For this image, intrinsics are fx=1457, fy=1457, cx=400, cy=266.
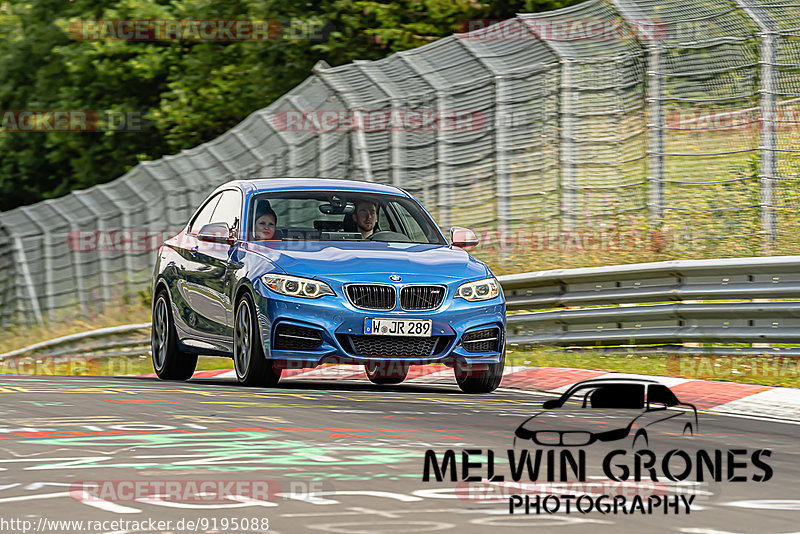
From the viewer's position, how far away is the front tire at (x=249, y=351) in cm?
1064

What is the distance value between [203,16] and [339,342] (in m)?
25.9

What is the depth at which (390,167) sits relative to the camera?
18.4m

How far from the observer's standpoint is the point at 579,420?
902 cm

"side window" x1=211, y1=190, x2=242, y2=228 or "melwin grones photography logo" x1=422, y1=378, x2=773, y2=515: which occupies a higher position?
"side window" x1=211, y1=190, x2=242, y2=228

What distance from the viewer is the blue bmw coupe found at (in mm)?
10383

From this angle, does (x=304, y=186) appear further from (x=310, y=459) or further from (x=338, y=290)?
(x=310, y=459)

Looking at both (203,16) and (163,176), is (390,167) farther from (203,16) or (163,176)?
(203,16)

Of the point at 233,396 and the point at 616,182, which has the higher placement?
the point at 616,182

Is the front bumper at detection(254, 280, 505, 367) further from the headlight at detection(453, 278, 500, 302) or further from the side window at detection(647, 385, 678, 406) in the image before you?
the side window at detection(647, 385, 678, 406)

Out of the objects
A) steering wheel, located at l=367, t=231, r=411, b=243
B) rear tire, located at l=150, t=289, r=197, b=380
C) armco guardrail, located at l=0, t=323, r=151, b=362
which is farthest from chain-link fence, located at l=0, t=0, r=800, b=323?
rear tire, located at l=150, t=289, r=197, b=380

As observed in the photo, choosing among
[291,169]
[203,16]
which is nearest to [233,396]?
[291,169]

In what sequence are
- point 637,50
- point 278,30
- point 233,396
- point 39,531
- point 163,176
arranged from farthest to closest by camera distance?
point 278,30
point 163,176
point 637,50
point 233,396
point 39,531

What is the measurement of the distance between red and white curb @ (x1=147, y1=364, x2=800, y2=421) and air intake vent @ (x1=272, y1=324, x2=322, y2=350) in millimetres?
2014

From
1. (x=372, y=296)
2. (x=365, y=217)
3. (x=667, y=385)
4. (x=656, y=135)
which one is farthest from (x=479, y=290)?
(x=656, y=135)
